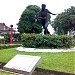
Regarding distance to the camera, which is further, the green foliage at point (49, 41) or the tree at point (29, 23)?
the tree at point (29, 23)

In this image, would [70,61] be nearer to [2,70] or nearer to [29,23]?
[2,70]

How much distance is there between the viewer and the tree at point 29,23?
47000 millimetres

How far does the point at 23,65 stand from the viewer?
10.0 metres

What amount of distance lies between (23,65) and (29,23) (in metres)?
37.6

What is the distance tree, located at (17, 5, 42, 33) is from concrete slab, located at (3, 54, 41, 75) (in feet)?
118

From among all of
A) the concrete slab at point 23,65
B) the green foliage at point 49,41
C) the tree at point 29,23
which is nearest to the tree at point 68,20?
the tree at point 29,23

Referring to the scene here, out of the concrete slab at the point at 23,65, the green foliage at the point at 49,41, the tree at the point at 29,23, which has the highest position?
the tree at the point at 29,23

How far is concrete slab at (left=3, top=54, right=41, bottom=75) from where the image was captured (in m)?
9.62

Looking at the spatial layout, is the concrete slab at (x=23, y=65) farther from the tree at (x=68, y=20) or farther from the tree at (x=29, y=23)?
the tree at (x=29, y=23)

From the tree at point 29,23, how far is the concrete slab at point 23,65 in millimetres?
35886

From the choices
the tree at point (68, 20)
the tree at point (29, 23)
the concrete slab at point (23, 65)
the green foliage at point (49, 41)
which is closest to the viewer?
the concrete slab at point (23, 65)

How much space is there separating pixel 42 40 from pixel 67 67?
5.93 m

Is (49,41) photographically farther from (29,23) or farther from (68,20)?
(29,23)

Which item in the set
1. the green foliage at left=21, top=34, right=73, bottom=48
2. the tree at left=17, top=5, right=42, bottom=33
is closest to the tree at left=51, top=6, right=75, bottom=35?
the tree at left=17, top=5, right=42, bottom=33
